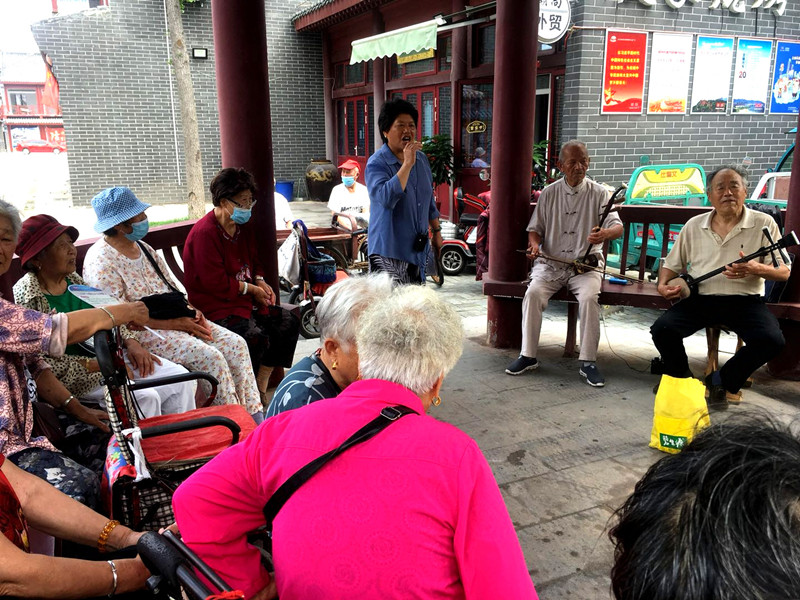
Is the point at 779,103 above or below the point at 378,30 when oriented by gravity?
below

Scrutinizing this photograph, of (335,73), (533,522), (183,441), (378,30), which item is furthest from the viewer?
(335,73)

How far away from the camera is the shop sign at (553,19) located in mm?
7688

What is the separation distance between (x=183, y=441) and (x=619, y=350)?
380cm

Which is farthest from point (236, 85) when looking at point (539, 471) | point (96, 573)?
point (96, 573)

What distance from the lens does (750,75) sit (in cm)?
917

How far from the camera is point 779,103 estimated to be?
31.3ft

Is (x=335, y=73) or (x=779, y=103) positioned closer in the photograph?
(x=779, y=103)

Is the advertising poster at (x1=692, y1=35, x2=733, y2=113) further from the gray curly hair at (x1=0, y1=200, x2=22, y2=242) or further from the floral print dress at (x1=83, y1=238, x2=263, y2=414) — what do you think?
the gray curly hair at (x1=0, y1=200, x2=22, y2=242)

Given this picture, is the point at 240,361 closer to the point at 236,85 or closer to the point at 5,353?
the point at 5,353

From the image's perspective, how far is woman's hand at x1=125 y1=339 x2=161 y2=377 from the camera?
307 cm

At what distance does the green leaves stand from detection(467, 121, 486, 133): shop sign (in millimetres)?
459

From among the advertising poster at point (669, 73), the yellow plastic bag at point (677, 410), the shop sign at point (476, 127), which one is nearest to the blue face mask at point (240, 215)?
the yellow plastic bag at point (677, 410)

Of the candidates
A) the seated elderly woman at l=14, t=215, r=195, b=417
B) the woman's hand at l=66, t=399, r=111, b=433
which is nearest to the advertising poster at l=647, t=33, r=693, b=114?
the seated elderly woman at l=14, t=215, r=195, b=417

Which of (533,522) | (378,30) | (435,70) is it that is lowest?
(533,522)
